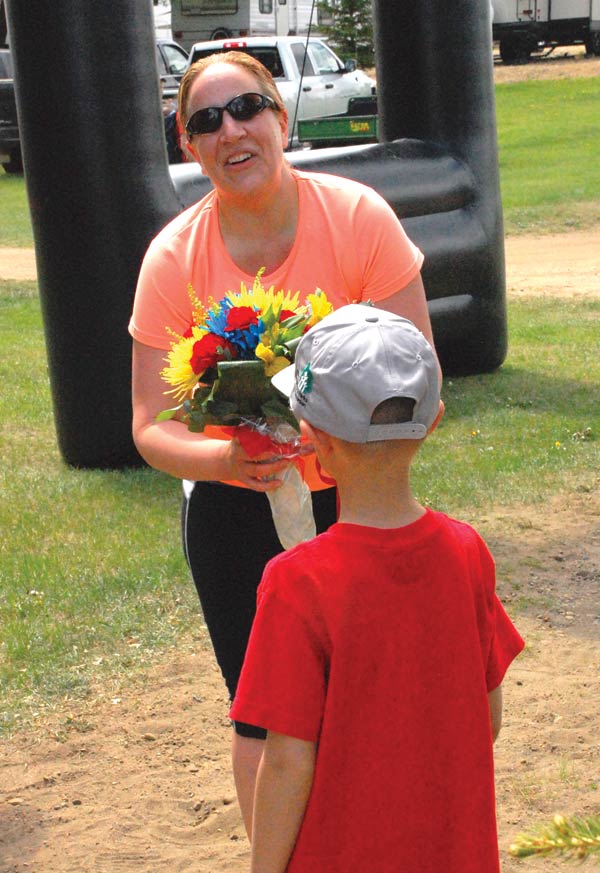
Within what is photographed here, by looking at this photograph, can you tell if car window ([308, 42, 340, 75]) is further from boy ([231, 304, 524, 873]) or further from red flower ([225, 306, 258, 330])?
boy ([231, 304, 524, 873])

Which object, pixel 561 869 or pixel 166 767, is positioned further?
pixel 166 767

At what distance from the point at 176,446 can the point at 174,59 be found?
75.3 ft

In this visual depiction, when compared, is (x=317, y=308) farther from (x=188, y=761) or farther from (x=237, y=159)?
(x=188, y=761)

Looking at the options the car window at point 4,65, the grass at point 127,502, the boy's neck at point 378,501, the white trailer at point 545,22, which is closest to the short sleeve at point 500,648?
the boy's neck at point 378,501

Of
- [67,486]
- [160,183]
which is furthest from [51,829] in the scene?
[160,183]

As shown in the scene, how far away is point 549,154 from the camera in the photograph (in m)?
22.2

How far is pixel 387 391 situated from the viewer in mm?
1909

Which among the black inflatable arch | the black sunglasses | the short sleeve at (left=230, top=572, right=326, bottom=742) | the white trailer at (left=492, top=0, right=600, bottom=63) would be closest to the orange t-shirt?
the black sunglasses

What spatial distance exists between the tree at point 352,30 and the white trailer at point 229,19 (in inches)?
20.2

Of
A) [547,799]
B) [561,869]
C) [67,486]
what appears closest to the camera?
[561,869]

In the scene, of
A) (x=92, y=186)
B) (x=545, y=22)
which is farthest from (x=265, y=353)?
(x=545, y=22)

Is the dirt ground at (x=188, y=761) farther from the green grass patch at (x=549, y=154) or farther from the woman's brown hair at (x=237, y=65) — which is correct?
the green grass patch at (x=549, y=154)

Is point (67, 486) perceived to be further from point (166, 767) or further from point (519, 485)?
point (166, 767)

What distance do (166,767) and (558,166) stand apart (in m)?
18.1
